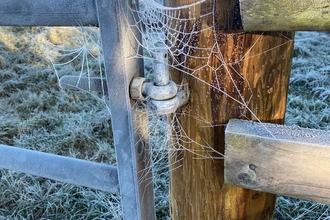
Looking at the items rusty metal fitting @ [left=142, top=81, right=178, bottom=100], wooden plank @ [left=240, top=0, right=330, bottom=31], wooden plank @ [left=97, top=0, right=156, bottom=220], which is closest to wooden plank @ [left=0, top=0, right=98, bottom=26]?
wooden plank @ [left=97, top=0, right=156, bottom=220]

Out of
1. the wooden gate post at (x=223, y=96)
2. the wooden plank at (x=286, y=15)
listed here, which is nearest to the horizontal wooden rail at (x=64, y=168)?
the wooden gate post at (x=223, y=96)

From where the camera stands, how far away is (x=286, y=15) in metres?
0.49

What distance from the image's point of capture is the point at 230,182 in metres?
0.67

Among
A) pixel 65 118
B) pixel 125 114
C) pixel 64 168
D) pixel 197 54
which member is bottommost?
pixel 65 118

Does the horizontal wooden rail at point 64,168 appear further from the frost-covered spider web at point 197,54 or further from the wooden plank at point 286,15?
the wooden plank at point 286,15

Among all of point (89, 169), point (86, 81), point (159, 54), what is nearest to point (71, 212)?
point (89, 169)

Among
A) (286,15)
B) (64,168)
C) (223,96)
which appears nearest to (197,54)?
(223,96)

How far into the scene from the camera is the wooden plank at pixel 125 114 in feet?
1.92

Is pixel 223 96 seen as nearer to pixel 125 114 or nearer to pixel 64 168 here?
pixel 125 114

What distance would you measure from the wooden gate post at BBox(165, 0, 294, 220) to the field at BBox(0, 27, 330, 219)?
1.06ft

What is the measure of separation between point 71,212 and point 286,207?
1.27 meters

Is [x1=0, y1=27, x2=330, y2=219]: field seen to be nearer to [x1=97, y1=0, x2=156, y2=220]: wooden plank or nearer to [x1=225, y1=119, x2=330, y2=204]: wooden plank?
[x1=97, y1=0, x2=156, y2=220]: wooden plank

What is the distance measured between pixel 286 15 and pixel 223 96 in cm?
23

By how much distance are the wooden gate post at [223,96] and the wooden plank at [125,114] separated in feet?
0.32
